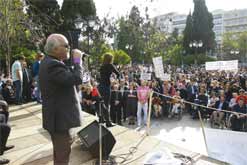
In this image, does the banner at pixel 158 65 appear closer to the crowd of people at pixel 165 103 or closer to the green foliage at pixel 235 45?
the crowd of people at pixel 165 103

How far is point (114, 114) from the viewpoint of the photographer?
8.69m

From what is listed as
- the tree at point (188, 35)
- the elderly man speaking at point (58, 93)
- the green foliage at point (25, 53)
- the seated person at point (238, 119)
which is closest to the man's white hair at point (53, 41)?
the elderly man speaking at point (58, 93)

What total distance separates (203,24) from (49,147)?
50.6 meters

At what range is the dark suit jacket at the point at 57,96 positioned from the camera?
99.4 inches

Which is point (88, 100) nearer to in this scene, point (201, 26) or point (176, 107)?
point (176, 107)

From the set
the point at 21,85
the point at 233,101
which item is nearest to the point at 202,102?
the point at 233,101

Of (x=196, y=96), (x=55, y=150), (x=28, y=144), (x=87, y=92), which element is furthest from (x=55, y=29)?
(x=55, y=150)

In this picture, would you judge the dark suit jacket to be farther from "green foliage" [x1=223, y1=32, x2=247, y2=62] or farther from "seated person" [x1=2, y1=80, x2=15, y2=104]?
"green foliage" [x1=223, y1=32, x2=247, y2=62]

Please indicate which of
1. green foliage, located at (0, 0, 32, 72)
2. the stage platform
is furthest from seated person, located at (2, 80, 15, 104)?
the stage platform

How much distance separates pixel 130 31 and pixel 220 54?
126ft

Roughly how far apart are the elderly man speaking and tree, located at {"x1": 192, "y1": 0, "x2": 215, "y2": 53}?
50814mm

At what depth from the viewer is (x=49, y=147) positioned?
4.47 m

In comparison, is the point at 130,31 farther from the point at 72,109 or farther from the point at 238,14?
the point at 238,14

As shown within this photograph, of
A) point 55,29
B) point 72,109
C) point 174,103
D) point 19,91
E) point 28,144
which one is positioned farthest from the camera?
point 55,29
